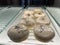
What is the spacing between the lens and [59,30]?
77 cm

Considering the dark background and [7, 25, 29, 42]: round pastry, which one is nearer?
[7, 25, 29, 42]: round pastry

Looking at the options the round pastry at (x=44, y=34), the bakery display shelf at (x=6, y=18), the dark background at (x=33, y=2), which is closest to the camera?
the round pastry at (x=44, y=34)

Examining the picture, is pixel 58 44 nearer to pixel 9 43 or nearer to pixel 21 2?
pixel 9 43

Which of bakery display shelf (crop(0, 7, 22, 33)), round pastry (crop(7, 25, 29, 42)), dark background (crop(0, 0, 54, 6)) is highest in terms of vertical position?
round pastry (crop(7, 25, 29, 42))

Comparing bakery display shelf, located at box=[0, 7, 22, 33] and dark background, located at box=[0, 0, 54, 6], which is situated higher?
bakery display shelf, located at box=[0, 7, 22, 33]

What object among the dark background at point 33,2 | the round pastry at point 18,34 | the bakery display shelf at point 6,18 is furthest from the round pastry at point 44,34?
the dark background at point 33,2

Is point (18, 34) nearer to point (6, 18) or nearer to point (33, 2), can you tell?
point (6, 18)

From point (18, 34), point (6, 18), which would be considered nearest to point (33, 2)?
point (6, 18)

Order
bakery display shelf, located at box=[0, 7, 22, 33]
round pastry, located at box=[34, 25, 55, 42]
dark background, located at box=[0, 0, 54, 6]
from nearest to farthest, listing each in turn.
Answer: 1. round pastry, located at box=[34, 25, 55, 42]
2. bakery display shelf, located at box=[0, 7, 22, 33]
3. dark background, located at box=[0, 0, 54, 6]

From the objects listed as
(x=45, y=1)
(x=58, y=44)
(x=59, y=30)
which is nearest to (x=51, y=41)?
(x=58, y=44)

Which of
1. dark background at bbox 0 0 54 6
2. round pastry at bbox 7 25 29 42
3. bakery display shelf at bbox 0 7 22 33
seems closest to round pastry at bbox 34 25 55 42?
round pastry at bbox 7 25 29 42

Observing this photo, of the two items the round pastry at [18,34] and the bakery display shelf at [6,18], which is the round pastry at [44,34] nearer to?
the round pastry at [18,34]

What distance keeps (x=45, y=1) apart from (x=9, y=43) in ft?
2.87

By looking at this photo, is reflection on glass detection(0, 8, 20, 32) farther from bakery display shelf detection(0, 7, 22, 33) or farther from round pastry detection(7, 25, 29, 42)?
round pastry detection(7, 25, 29, 42)
